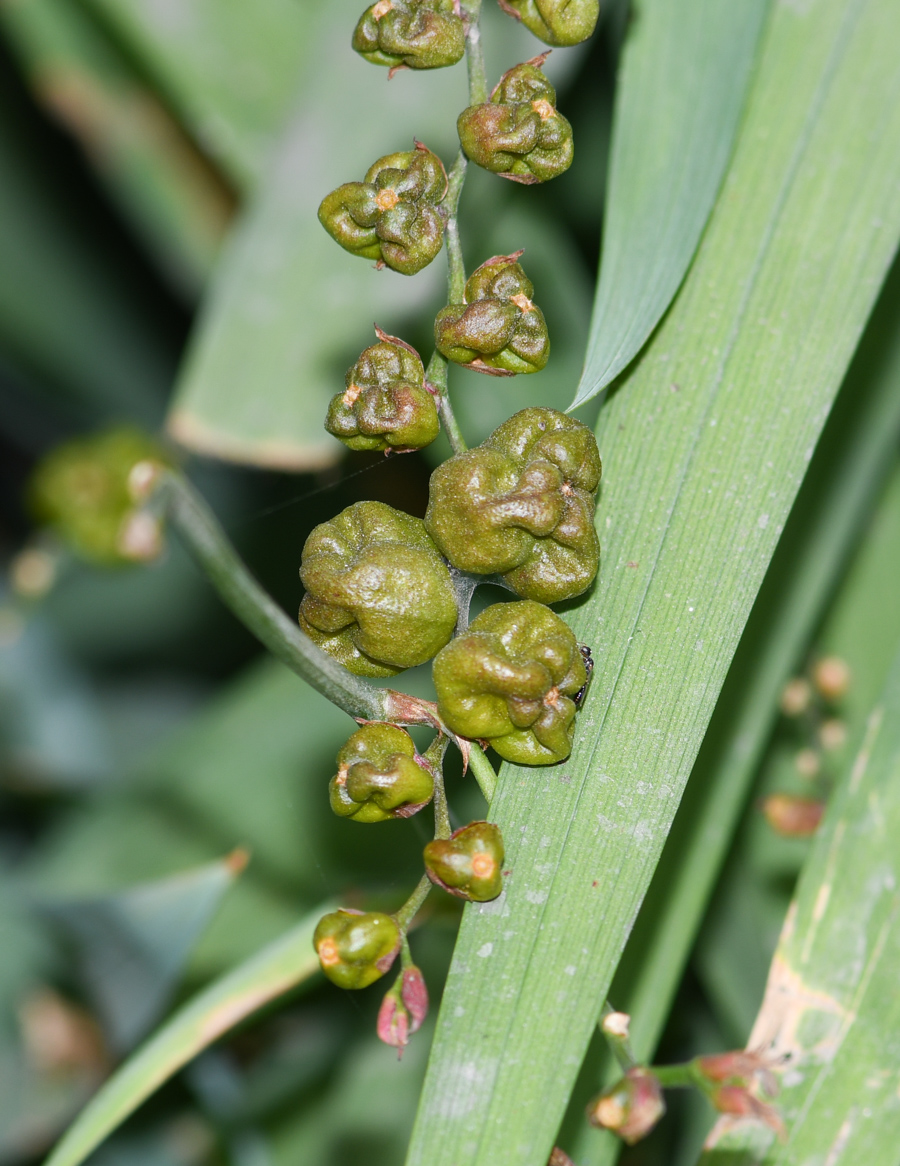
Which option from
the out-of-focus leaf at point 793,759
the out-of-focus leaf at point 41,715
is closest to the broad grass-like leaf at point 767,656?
the out-of-focus leaf at point 793,759

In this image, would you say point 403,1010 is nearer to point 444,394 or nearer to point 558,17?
point 444,394

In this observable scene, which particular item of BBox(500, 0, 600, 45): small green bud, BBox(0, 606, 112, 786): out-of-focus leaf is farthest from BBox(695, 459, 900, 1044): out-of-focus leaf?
BBox(0, 606, 112, 786): out-of-focus leaf

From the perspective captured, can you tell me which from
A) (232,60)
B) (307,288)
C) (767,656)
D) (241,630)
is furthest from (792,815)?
(232,60)

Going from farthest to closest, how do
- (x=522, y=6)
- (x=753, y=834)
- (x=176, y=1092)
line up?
(x=176, y=1092), (x=753, y=834), (x=522, y=6)

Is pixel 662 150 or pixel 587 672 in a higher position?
pixel 662 150

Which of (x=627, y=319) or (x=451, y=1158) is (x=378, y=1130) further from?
(x=627, y=319)

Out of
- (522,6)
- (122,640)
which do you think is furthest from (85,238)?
(522,6)

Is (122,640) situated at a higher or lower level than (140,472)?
lower

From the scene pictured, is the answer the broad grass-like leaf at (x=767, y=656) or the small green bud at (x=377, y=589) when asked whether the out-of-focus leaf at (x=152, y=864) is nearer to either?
the broad grass-like leaf at (x=767, y=656)
